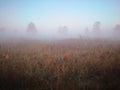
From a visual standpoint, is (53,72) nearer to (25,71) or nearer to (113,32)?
(25,71)

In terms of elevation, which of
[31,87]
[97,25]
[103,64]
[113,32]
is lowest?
[31,87]

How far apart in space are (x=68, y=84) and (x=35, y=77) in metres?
0.94

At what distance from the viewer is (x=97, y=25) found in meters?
34.7

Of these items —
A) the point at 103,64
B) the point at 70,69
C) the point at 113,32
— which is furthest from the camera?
the point at 113,32

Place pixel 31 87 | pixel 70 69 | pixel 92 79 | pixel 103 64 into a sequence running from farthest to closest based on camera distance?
pixel 103 64 → pixel 70 69 → pixel 92 79 → pixel 31 87

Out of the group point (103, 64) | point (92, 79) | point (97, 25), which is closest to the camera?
point (92, 79)

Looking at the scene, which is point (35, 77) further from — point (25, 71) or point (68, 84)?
point (68, 84)

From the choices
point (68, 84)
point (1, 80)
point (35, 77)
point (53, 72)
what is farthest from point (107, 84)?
point (1, 80)

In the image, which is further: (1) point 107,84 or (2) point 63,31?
(2) point 63,31

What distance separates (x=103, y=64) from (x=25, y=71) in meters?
2.57

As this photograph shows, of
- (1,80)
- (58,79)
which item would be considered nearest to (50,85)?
(58,79)

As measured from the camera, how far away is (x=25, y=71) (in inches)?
146

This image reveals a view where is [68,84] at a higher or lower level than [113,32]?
lower

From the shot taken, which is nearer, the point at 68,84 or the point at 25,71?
the point at 68,84
